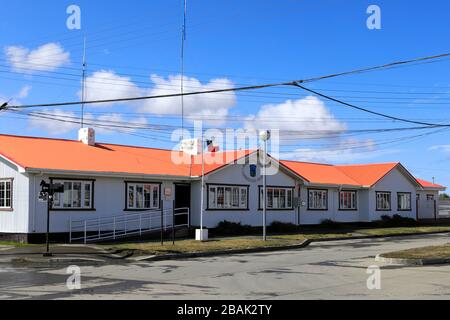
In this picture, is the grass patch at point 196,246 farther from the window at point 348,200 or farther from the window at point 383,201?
the window at point 383,201

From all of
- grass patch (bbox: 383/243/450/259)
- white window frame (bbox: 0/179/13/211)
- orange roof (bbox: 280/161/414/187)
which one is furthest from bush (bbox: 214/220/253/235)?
grass patch (bbox: 383/243/450/259)

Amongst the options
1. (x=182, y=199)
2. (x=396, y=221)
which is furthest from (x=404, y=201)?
(x=182, y=199)

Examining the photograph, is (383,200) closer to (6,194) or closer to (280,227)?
(280,227)

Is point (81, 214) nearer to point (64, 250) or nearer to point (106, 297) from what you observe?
point (64, 250)

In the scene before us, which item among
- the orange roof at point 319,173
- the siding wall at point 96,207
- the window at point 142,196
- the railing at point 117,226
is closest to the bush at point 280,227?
the orange roof at point 319,173

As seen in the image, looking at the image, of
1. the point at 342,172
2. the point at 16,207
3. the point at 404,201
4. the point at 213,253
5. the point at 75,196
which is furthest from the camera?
the point at 404,201

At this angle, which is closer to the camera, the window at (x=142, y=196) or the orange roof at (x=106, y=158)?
the orange roof at (x=106, y=158)

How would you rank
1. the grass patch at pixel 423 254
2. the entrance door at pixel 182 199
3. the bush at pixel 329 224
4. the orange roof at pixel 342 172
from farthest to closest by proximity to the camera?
the orange roof at pixel 342 172, the bush at pixel 329 224, the entrance door at pixel 182 199, the grass patch at pixel 423 254

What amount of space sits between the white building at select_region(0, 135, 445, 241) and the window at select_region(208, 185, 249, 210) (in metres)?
0.05

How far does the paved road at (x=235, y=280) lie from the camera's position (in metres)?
11.3

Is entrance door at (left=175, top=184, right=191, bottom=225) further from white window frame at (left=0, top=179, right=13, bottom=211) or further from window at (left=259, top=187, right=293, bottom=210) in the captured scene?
white window frame at (left=0, top=179, right=13, bottom=211)

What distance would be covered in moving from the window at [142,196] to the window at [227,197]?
325 cm

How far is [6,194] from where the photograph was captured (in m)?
25.3

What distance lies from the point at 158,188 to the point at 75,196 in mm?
4893
